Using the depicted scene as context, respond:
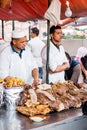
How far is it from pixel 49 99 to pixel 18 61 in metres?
1.04

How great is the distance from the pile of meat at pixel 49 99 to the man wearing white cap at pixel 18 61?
65 centimetres

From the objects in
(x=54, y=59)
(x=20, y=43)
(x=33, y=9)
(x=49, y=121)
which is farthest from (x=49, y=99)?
(x=33, y=9)

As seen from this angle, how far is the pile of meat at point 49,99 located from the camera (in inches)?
72.6

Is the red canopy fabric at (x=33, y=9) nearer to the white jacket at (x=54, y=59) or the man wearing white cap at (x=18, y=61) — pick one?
the white jacket at (x=54, y=59)

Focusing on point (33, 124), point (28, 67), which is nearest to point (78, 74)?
point (28, 67)

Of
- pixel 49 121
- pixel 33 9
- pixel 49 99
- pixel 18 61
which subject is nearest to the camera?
pixel 49 121

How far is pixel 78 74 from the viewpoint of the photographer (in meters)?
4.64

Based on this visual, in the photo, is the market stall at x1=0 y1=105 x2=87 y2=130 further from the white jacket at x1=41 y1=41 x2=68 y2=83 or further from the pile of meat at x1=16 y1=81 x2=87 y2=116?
the white jacket at x1=41 y1=41 x2=68 y2=83

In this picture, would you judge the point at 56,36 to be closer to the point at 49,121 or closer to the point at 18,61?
the point at 18,61

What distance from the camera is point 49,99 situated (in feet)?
6.43

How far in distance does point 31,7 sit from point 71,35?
12.3ft

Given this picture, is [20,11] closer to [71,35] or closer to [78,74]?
[78,74]

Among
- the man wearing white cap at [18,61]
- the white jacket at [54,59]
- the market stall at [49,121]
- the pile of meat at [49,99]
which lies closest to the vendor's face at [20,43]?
the man wearing white cap at [18,61]

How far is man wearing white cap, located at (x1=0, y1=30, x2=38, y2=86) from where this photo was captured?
2.79 metres
